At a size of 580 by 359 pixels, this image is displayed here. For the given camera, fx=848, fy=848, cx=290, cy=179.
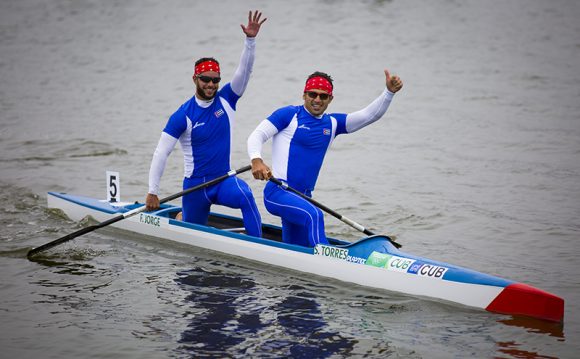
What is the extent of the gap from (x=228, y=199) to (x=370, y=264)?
2.35 m

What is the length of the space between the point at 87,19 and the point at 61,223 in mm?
26736

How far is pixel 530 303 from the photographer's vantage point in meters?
9.50

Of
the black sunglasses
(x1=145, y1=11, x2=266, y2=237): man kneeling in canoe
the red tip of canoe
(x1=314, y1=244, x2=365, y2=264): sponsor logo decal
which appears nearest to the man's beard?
(x1=145, y1=11, x2=266, y2=237): man kneeling in canoe

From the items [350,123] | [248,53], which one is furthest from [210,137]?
[350,123]

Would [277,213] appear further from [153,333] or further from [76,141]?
[76,141]

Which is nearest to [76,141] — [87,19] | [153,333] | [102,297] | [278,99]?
[278,99]

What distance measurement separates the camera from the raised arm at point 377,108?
10914 mm

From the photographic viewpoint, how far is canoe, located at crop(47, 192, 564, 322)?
959 centimetres

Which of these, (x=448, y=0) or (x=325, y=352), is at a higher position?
(x=448, y=0)

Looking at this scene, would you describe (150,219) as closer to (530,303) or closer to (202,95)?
(202,95)

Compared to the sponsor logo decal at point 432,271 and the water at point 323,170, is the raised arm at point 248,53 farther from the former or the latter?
the sponsor logo decal at point 432,271

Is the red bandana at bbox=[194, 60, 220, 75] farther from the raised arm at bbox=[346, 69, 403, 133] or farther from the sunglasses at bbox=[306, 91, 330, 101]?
the raised arm at bbox=[346, 69, 403, 133]

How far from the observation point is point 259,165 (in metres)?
10.7

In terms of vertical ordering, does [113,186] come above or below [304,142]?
below
